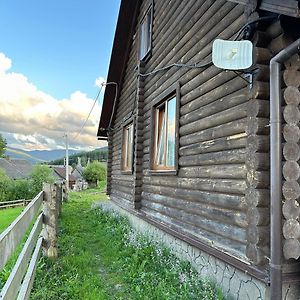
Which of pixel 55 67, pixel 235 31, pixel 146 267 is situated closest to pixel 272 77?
pixel 235 31

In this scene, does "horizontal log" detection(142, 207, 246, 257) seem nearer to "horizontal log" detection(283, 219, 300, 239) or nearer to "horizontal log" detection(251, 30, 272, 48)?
"horizontal log" detection(283, 219, 300, 239)

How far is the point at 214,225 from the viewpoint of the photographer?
4.15 m

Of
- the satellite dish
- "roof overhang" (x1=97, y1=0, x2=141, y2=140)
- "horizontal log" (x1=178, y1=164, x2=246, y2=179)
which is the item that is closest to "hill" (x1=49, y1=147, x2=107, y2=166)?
"roof overhang" (x1=97, y1=0, x2=141, y2=140)

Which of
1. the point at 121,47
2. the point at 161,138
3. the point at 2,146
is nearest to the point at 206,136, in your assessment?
the point at 161,138

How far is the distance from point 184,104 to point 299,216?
2.76m

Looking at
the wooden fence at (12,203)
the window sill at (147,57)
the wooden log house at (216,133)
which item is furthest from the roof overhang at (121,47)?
the wooden fence at (12,203)

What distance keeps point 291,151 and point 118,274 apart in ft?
10.7

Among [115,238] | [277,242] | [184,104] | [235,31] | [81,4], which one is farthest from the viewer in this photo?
[81,4]

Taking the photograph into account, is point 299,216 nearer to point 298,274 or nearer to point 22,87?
point 298,274

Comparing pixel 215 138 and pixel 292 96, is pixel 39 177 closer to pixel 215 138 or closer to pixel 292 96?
pixel 215 138

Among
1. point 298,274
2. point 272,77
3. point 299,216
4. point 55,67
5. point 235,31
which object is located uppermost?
point 55,67

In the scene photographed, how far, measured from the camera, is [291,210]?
297cm

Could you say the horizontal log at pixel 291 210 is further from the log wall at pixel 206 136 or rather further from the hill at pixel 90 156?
the hill at pixel 90 156

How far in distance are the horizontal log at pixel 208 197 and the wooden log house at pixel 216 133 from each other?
0.02 metres
